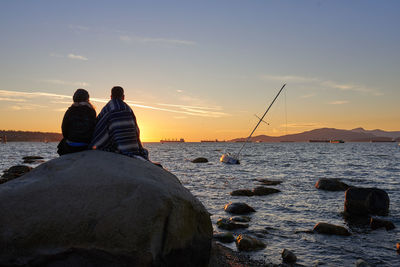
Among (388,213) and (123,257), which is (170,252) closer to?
(123,257)

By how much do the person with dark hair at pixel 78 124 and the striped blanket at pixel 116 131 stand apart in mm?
146

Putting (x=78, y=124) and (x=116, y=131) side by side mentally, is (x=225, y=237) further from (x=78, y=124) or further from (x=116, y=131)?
(x=78, y=124)

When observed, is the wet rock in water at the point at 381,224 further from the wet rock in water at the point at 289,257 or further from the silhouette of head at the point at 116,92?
the silhouette of head at the point at 116,92

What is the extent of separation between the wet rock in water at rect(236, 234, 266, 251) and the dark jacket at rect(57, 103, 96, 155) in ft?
16.9

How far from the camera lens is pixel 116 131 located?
20.1 feet

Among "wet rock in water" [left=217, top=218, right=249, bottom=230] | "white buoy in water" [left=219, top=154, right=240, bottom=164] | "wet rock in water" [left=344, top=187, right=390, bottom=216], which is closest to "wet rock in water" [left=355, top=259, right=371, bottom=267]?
"wet rock in water" [left=217, top=218, right=249, bottom=230]

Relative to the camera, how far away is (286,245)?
9.56 metres

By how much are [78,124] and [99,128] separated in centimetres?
39

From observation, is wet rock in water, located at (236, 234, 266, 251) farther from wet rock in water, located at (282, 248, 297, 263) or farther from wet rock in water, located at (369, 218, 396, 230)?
wet rock in water, located at (369, 218, 396, 230)

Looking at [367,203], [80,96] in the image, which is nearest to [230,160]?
[367,203]

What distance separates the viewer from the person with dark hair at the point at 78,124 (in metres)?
6.09

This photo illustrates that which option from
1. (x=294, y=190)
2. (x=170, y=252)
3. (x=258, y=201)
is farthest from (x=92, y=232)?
(x=294, y=190)

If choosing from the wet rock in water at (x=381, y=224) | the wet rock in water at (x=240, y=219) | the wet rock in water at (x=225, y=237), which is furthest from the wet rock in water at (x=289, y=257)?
the wet rock in water at (x=381, y=224)

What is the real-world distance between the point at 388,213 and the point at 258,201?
567 cm
